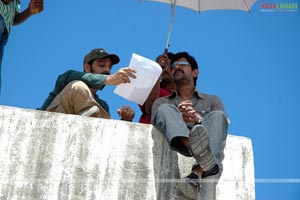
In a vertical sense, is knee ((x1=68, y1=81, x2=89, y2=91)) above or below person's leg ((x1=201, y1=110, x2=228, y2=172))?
above

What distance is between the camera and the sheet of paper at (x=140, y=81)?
4.35 meters

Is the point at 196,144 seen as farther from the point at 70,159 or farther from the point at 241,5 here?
the point at 241,5

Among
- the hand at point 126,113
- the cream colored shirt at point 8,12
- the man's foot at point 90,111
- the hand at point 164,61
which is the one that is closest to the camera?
the man's foot at point 90,111

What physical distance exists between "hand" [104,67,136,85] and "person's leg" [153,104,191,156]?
514 millimetres

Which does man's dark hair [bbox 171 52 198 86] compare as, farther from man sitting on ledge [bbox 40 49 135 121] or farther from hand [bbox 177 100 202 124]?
hand [bbox 177 100 202 124]

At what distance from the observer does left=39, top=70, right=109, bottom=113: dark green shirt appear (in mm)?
4328

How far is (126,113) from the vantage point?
4.61 meters

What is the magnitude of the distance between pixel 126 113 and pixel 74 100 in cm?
58

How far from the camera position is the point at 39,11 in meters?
5.03

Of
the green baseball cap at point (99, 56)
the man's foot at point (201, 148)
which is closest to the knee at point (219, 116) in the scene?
the man's foot at point (201, 148)

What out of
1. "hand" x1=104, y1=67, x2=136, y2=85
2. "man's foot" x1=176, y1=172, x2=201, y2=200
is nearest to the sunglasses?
"hand" x1=104, y1=67, x2=136, y2=85

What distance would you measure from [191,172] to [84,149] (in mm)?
785

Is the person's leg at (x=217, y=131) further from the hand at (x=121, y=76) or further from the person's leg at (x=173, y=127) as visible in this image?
the hand at (x=121, y=76)

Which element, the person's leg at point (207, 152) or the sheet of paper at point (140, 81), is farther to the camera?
the sheet of paper at point (140, 81)
